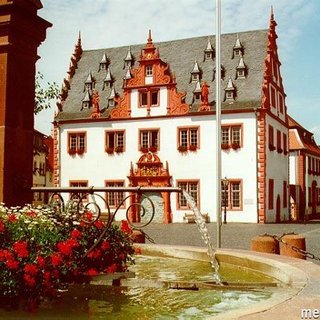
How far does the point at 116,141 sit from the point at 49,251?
113 ft

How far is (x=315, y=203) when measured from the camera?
53.6m

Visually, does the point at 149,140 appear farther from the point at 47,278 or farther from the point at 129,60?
the point at 47,278

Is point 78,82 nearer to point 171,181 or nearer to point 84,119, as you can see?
point 84,119

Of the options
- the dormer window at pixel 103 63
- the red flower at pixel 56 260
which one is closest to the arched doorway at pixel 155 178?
the dormer window at pixel 103 63

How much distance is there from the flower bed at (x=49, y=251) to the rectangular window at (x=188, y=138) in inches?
1220

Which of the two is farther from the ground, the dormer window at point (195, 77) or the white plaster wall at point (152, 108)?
the dormer window at point (195, 77)

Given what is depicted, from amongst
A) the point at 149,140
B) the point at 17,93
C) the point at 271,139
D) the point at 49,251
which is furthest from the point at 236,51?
the point at 49,251

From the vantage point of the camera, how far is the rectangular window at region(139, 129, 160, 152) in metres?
38.5

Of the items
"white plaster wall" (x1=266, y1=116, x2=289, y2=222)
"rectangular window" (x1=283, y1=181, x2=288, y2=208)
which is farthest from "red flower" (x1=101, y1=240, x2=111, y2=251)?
"rectangular window" (x1=283, y1=181, x2=288, y2=208)

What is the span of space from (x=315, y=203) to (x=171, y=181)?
821 inches

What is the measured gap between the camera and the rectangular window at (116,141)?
3950 cm

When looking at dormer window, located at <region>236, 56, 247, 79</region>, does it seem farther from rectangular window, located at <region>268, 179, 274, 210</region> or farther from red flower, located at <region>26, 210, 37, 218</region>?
red flower, located at <region>26, 210, 37, 218</region>

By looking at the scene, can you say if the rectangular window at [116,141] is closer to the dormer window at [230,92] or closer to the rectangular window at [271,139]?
the dormer window at [230,92]

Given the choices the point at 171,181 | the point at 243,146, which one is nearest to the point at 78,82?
the point at 171,181
